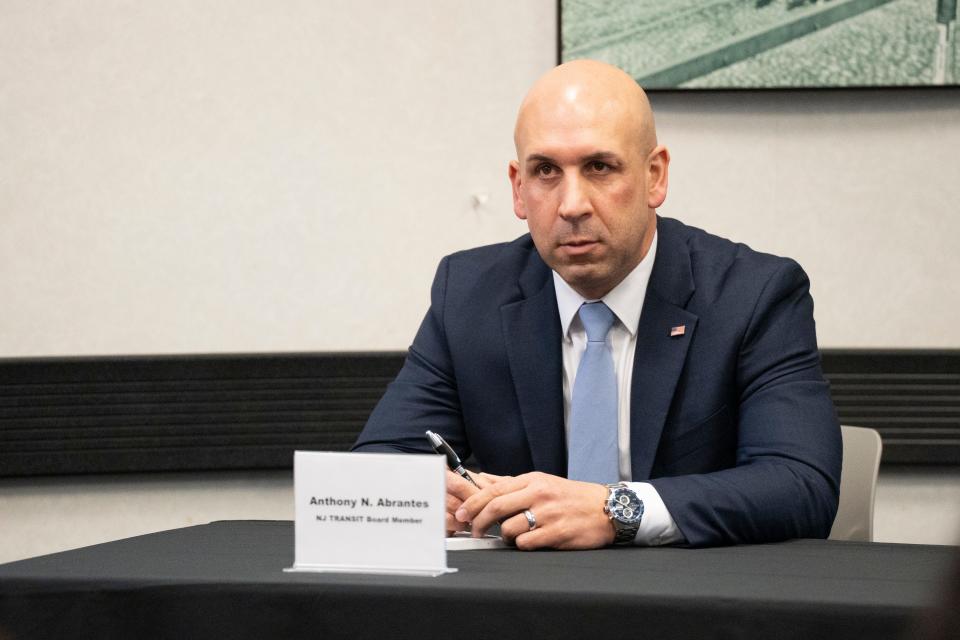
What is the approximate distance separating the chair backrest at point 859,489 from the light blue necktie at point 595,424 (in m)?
0.69

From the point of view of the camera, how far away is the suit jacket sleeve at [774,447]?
1.71 metres

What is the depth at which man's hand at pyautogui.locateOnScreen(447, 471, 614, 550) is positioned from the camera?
5.36 feet

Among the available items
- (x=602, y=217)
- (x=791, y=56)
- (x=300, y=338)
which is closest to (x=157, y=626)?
(x=602, y=217)

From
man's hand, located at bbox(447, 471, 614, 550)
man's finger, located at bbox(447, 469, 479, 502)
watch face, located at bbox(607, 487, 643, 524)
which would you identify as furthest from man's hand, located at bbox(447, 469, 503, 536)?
watch face, located at bbox(607, 487, 643, 524)

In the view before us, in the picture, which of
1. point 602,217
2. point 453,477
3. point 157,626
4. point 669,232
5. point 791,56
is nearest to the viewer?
point 157,626

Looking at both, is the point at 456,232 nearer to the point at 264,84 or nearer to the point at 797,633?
the point at 264,84

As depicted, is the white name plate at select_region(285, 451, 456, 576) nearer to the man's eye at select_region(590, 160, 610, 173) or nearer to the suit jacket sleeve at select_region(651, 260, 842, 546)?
the suit jacket sleeve at select_region(651, 260, 842, 546)

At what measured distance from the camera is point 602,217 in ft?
7.07

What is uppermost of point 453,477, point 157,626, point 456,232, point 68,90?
point 68,90

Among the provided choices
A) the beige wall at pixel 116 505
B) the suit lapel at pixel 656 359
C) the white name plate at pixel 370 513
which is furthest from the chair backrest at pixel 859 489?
the white name plate at pixel 370 513

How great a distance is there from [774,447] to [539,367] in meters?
0.51

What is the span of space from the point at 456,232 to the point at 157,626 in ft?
7.76

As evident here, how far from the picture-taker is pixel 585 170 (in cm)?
217

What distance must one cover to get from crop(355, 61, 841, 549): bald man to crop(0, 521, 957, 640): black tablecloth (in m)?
0.46
